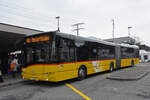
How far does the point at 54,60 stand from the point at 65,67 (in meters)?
0.96

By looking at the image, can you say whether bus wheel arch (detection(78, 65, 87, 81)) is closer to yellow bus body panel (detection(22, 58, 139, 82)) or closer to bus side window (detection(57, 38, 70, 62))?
yellow bus body panel (detection(22, 58, 139, 82))

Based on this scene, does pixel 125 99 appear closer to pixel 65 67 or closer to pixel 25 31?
pixel 65 67

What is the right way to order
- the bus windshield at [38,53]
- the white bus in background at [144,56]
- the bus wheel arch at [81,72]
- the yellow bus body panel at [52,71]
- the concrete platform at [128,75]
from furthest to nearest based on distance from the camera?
1. the white bus in background at [144,56]
2. the concrete platform at [128,75]
3. the bus wheel arch at [81,72]
4. the bus windshield at [38,53]
5. the yellow bus body panel at [52,71]

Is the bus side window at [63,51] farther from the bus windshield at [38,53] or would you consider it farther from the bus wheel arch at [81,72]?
the bus wheel arch at [81,72]

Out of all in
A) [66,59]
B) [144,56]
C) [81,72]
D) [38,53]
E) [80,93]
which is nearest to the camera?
[80,93]

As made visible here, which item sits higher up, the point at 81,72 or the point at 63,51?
the point at 63,51

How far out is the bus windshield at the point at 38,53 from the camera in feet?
25.8

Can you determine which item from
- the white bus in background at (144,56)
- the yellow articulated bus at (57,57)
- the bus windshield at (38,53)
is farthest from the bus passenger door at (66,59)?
the white bus in background at (144,56)

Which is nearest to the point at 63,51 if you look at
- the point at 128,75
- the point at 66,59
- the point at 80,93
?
the point at 66,59

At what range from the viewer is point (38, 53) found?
26.9 ft

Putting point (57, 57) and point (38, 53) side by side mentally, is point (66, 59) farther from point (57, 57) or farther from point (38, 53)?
point (38, 53)

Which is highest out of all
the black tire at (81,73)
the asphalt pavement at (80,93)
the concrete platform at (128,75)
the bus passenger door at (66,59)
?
the bus passenger door at (66,59)

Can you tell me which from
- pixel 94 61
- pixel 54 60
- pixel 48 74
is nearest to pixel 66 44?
pixel 54 60

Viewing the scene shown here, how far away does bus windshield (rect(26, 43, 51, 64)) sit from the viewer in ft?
25.8
